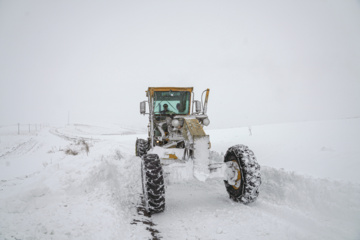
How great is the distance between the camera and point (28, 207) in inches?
128

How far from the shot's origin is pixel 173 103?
7.05 meters

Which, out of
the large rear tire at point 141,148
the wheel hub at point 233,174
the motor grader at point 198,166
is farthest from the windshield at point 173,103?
the wheel hub at point 233,174

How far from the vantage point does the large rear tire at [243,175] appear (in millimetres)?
4031

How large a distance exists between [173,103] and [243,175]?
3606 millimetres

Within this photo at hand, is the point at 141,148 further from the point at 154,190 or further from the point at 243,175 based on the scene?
the point at 243,175

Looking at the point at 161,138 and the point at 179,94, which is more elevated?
the point at 179,94

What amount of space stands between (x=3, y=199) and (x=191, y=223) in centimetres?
297

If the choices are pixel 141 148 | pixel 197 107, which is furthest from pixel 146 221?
pixel 141 148

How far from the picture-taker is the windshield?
6.93 m

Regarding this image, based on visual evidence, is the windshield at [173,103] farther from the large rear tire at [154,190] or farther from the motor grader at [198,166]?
the large rear tire at [154,190]

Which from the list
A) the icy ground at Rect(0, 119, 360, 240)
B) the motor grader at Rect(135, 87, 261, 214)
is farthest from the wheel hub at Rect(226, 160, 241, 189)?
the icy ground at Rect(0, 119, 360, 240)

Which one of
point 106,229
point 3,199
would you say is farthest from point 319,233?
point 3,199

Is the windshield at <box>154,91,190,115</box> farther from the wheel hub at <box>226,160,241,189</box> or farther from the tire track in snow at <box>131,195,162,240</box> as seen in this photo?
the tire track in snow at <box>131,195,162,240</box>

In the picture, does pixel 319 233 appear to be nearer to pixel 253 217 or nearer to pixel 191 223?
pixel 253 217
